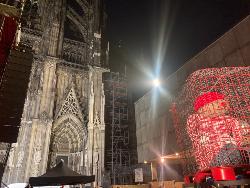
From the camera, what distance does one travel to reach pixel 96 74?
21.9m

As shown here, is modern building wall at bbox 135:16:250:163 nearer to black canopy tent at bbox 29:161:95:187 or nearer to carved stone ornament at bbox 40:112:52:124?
black canopy tent at bbox 29:161:95:187

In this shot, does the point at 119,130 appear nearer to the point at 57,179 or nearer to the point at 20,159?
the point at 20,159

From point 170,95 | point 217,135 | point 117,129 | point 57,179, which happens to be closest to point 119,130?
point 117,129

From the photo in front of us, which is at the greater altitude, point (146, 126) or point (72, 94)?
point (72, 94)

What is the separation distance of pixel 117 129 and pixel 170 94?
30.7 feet

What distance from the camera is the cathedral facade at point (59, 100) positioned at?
16.7m

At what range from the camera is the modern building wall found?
10211mm

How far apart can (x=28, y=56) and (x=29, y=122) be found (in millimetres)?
13588

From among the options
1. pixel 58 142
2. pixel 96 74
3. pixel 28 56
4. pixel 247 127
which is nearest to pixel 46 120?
pixel 58 142

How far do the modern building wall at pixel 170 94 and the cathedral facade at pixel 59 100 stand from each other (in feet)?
13.0

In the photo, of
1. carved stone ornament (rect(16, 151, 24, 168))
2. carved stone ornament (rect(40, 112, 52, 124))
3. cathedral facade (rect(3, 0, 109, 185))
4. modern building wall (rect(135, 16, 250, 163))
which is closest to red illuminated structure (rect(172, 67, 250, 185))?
modern building wall (rect(135, 16, 250, 163))

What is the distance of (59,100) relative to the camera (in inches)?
808

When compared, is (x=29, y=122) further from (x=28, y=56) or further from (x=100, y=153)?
(x=28, y=56)

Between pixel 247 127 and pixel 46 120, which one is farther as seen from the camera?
pixel 46 120
